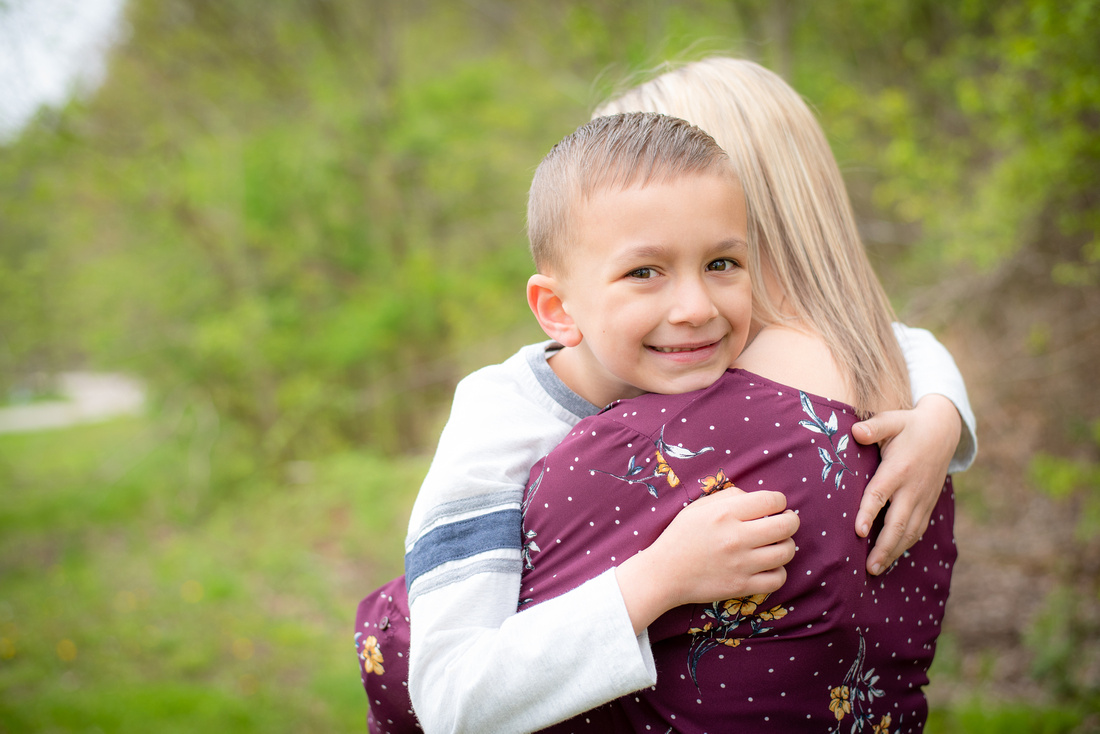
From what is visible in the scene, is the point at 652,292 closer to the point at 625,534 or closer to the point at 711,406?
the point at 711,406

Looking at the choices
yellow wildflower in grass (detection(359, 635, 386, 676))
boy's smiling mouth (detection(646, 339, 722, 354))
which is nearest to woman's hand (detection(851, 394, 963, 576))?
boy's smiling mouth (detection(646, 339, 722, 354))

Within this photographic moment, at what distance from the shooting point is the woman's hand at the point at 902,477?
3.83ft

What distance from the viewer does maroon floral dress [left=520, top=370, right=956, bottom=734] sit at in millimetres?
1086

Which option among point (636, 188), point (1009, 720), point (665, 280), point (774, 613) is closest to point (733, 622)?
point (774, 613)

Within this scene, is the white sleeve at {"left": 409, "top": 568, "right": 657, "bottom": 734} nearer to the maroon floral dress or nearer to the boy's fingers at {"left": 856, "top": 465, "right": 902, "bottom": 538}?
the maroon floral dress

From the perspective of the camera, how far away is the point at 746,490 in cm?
110

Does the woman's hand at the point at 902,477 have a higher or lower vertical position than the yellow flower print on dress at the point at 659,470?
lower

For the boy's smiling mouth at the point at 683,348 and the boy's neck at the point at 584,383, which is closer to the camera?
the boy's smiling mouth at the point at 683,348

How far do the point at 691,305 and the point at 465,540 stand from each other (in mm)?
522

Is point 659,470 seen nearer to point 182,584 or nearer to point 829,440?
point 829,440

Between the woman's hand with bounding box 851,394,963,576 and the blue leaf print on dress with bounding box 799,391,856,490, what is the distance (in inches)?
1.9

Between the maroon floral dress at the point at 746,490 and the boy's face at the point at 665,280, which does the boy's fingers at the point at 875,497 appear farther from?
the boy's face at the point at 665,280

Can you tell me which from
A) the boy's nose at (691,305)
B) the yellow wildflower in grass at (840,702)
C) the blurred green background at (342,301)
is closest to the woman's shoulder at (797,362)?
the boy's nose at (691,305)

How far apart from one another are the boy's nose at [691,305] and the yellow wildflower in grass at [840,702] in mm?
611
